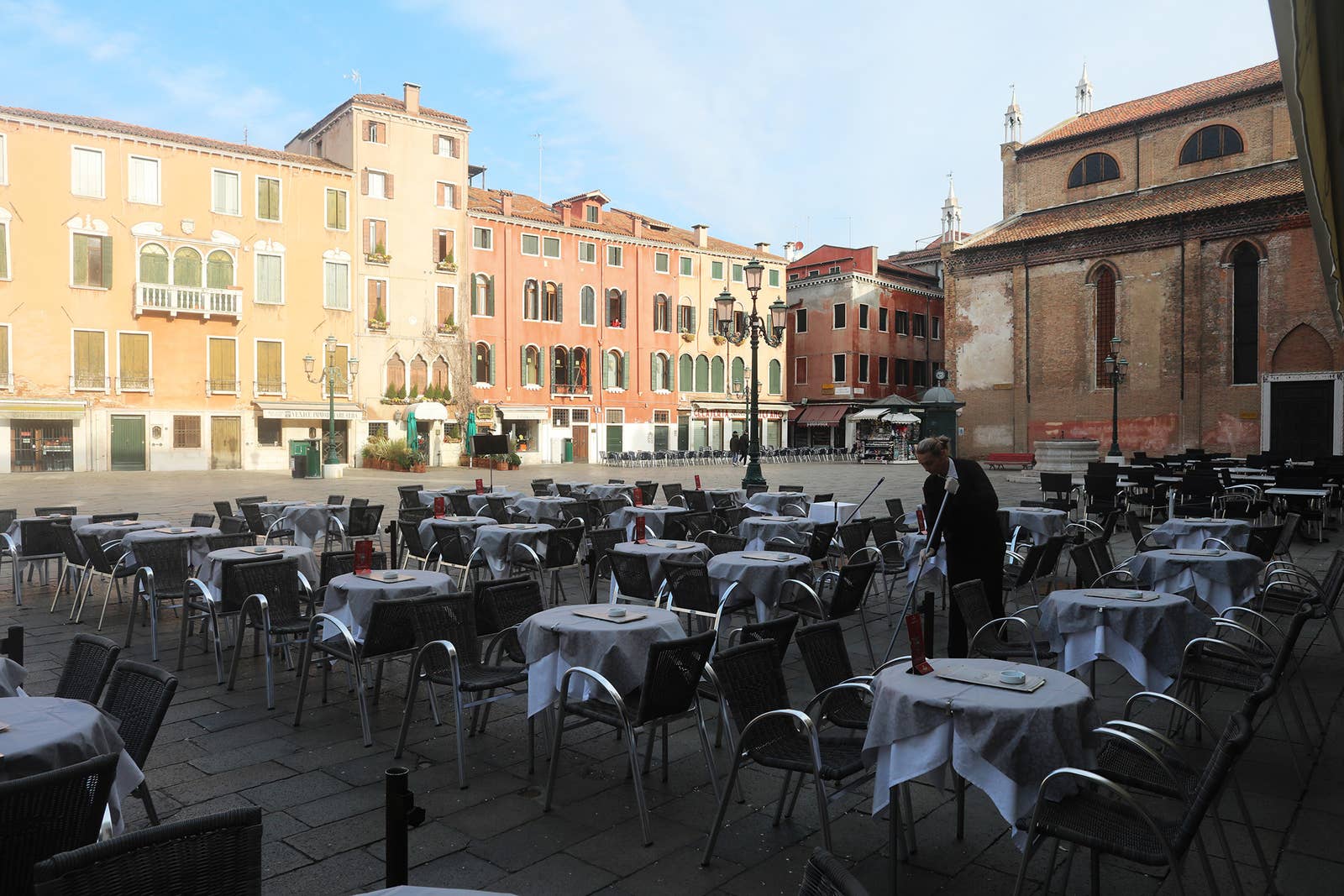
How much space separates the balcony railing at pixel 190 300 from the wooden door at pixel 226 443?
376 centimetres

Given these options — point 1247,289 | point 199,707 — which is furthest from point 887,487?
point 199,707

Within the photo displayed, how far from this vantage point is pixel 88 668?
154 inches

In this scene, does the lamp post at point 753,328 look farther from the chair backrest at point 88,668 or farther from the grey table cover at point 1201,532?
the chair backrest at point 88,668

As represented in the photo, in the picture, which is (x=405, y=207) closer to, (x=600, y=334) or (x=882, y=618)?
(x=600, y=334)

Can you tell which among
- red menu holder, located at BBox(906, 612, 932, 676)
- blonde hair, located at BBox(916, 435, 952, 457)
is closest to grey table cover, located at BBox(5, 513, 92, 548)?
blonde hair, located at BBox(916, 435, 952, 457)

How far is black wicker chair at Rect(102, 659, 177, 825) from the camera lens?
340 cm

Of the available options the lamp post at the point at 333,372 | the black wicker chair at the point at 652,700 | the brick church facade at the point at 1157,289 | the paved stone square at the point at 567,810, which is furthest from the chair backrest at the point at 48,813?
the brick church facade at the point at 1157,289

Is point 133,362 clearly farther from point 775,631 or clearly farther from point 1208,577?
point 1208,577

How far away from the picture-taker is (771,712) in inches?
144

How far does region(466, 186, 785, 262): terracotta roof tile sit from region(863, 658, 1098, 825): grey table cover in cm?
3800

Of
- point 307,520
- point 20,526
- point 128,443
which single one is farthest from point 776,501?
point 128,443

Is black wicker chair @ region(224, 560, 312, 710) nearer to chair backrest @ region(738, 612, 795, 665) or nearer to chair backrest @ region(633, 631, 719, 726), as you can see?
chair backrest @ region(633, 631, 719, 726)

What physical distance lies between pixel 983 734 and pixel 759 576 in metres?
3.84

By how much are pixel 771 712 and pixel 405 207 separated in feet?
121
